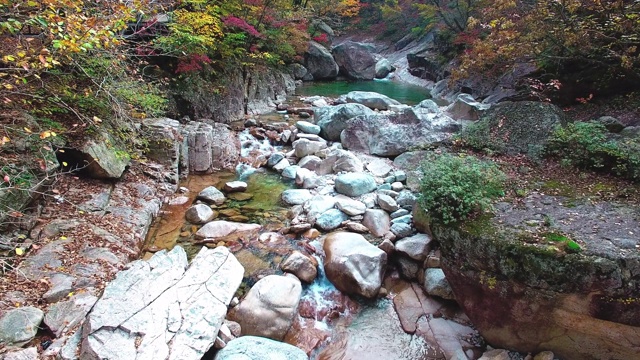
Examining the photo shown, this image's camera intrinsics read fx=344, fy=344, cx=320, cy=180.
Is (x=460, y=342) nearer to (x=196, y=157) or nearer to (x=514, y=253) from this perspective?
(x=514, y=253)

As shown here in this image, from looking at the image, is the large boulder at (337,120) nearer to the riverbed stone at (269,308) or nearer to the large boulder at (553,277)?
the large boulder at (553,277)

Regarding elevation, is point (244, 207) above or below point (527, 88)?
below

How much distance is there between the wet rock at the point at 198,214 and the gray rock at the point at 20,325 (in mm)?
2852

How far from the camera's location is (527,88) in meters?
10.8

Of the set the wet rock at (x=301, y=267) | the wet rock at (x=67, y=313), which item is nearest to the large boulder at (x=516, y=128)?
the wet rock at (x=301, y=267)

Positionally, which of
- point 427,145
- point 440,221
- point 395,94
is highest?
point 440,221

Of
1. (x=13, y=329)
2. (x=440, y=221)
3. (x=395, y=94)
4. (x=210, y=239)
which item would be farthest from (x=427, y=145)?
(x=395, y=94)

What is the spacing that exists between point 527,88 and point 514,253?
909 cm

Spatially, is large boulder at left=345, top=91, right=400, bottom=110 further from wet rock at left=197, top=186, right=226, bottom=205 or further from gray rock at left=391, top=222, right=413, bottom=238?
gray rock at left=391, top=222, right=413, bottom=238

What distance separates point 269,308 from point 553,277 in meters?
3.15

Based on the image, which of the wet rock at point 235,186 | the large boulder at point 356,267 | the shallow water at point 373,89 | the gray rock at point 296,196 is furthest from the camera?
the shallow water at point 373,89

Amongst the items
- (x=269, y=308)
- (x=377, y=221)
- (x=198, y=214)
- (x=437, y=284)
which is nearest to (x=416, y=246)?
(x=437, y=284)

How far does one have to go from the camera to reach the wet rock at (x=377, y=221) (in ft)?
19.0

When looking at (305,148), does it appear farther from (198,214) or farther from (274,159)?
(198,214)
